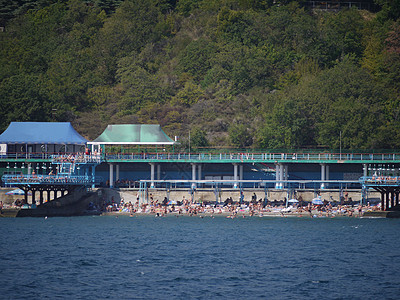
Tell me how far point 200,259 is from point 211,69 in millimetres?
75143

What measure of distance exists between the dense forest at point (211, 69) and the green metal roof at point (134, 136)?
7987 millimetres

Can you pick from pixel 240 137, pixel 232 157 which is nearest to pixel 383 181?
pixel 232 157

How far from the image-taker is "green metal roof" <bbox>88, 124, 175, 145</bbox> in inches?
3625

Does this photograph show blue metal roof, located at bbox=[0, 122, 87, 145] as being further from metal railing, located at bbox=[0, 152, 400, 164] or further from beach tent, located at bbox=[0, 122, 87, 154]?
metal railing, located at bbox=[0, 152, 400, 164]

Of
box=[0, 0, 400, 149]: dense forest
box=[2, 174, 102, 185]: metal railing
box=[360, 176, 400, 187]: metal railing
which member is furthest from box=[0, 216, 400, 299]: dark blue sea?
box=[0, 0, 400, 149]: dense forest

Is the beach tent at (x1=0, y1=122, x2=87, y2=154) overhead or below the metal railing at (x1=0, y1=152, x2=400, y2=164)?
overhead

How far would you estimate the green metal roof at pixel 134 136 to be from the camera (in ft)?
A: 302

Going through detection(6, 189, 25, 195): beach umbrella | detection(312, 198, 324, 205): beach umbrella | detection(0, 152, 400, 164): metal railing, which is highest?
detection(0, 152, 400, 164): metal railing

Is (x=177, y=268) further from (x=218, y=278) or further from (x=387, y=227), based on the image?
(x=387, y=227)

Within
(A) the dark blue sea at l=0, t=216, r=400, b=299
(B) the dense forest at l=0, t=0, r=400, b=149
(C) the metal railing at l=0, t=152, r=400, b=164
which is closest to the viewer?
(A) the dark blue sea at l=0, t=216, r=400, b=299

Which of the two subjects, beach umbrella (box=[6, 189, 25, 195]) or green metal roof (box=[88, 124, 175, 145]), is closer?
beach umbrella (box=[6, 189, 25, 195])

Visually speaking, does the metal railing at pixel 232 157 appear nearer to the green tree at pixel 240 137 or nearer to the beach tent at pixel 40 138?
the beach tent at pixel 40 138

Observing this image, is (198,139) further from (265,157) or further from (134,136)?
(265,157)

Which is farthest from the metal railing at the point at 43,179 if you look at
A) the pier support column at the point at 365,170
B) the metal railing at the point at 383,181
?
Result: the pier support column at the point at 365,170
